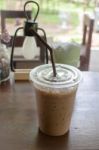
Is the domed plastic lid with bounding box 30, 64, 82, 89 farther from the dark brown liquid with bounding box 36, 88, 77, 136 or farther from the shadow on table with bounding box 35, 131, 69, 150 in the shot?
the shadow on table with bounding box 35, 131, 69, 150

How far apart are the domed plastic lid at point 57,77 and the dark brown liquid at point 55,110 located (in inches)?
0.8

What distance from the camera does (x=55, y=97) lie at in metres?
0.68

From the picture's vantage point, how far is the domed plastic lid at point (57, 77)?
2.25 ft

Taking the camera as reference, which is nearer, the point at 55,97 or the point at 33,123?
the point at 55,97

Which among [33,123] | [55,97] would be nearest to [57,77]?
[55,97]

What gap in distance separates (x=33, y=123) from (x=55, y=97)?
154mm

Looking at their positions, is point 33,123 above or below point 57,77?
below

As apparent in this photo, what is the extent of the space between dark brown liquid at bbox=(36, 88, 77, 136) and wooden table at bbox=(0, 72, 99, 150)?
3 centimetres

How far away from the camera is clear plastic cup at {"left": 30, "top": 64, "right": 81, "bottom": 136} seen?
68 cm

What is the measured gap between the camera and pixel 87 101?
0.92 metres

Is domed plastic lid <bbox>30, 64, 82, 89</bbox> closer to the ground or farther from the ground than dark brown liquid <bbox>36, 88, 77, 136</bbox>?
farther from the ground

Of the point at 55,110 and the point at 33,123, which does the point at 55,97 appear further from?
the point at 33,123

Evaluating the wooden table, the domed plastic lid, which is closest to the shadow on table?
the wooden table

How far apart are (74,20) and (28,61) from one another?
2.59m
